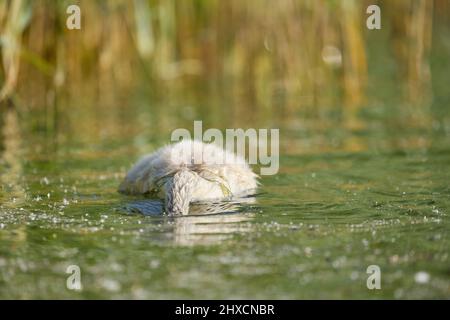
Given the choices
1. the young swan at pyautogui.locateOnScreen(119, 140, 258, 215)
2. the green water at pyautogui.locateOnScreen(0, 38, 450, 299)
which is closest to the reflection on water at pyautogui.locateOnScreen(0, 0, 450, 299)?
the green water at pyautogui.locateOnScreen(0, 38, 450, 299)

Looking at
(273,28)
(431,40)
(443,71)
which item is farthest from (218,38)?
(431,40)

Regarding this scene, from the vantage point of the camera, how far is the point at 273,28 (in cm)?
1022

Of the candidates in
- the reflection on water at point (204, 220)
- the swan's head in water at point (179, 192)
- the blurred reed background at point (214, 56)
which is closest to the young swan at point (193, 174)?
the swan's head in water at point (179, 192)

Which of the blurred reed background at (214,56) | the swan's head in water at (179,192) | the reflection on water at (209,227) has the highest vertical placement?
the blurred reed background at (214,56)

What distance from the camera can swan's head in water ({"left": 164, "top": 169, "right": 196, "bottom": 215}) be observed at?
5.31m

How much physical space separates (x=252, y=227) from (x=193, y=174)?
1.01 meters

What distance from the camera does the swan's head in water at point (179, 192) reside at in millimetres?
5312

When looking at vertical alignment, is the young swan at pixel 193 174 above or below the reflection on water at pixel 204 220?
above

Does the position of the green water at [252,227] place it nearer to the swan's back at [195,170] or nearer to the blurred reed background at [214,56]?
the swan's back at [195,170]

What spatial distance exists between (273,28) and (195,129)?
1.77m

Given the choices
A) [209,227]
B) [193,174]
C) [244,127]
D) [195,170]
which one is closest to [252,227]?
[209,227]

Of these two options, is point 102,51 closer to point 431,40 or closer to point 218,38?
point 218,38

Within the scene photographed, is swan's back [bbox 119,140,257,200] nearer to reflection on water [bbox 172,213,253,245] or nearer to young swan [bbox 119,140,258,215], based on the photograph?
young swan [bbox 119,140,258,215]

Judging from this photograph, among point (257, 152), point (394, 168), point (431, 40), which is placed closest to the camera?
point (394, 168)
